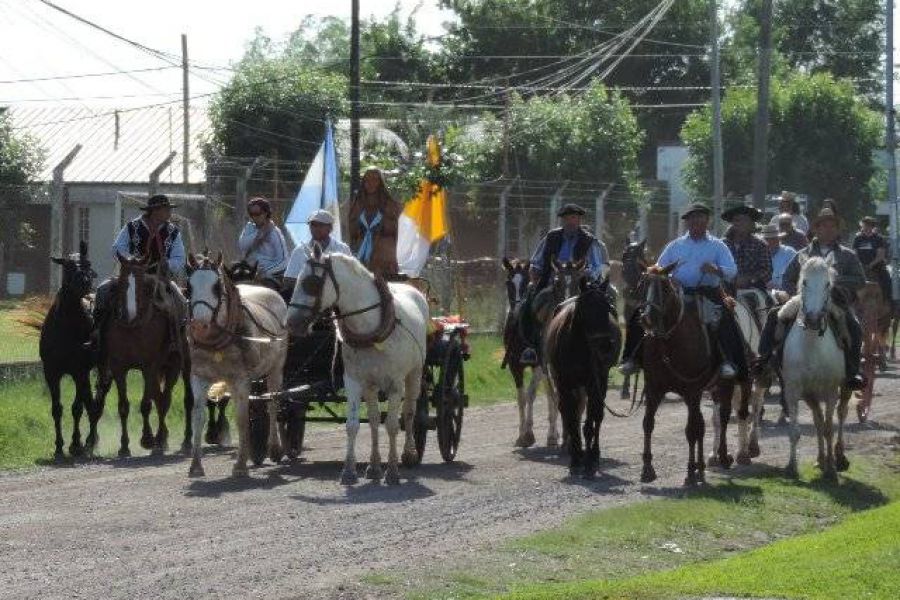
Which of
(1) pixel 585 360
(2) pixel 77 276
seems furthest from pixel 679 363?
(2) pixel 77 276

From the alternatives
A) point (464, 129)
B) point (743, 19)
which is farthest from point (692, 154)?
point (743, 19)

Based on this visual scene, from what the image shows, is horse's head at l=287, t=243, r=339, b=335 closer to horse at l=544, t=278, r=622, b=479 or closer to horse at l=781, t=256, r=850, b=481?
horse at l=544, t=278, r=622, b=479

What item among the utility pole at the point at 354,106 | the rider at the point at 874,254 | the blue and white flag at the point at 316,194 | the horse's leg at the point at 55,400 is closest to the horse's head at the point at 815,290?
the horse's leg at the point at 55,400

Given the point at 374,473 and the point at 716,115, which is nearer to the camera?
the point at 374,473

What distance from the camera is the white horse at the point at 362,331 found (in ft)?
50.4

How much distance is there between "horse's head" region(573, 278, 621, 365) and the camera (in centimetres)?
1639

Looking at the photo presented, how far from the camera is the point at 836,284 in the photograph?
18.3 metres

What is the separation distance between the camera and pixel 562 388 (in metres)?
16.7

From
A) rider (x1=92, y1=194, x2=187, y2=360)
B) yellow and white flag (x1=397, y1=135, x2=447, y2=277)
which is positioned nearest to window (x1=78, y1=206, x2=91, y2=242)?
yellow and white flag (x1=397, y1=135, x2=447, y2=277)

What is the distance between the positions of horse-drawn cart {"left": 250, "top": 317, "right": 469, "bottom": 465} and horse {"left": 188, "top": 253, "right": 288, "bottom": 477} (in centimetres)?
35

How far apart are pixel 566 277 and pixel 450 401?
5.41 feet

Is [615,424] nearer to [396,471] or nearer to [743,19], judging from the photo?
[396,471]

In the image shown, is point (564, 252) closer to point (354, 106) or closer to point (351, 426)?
point (351, 426)

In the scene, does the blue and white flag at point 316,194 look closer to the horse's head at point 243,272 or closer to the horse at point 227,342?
the horse's head at point 243,272
